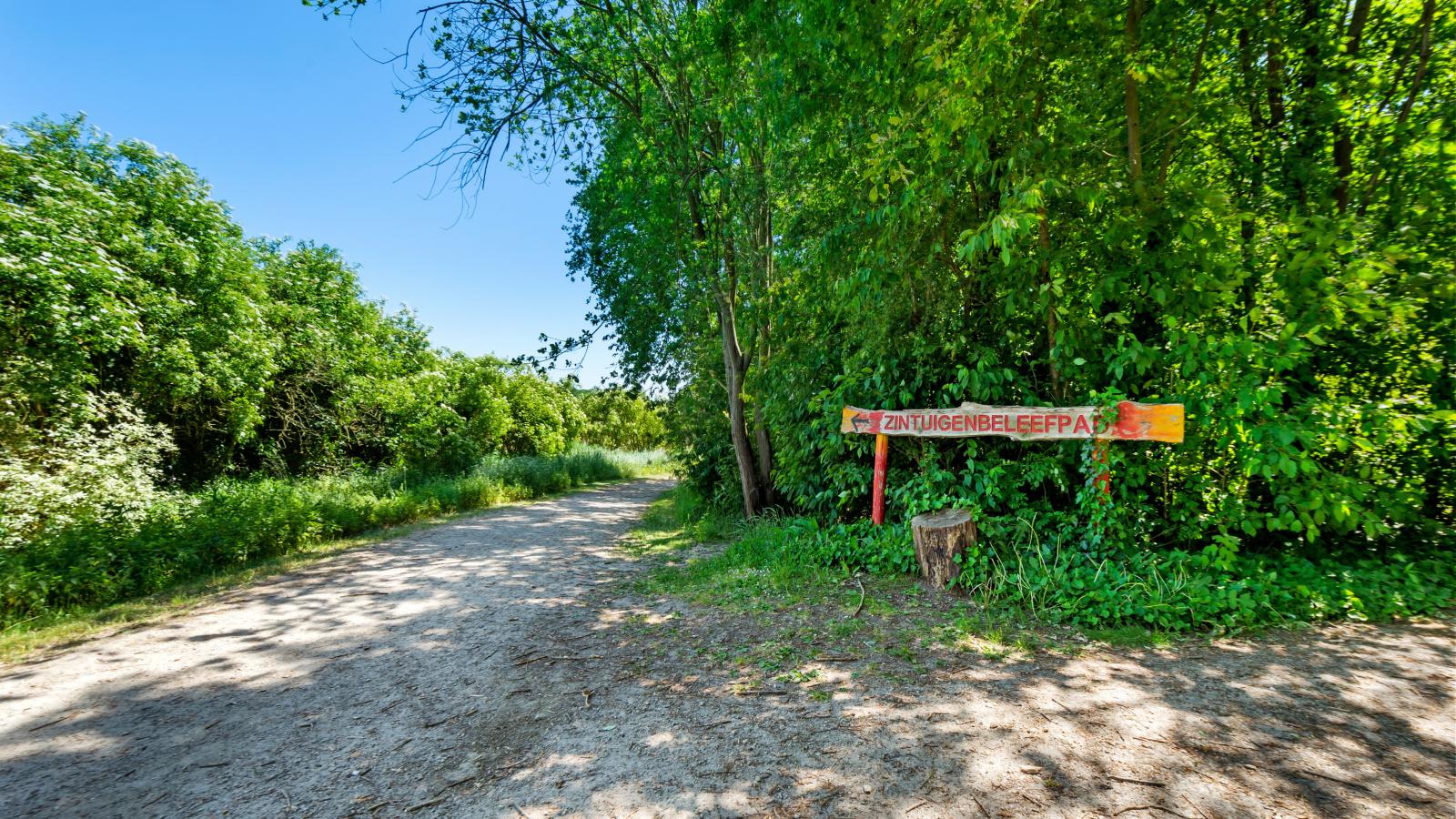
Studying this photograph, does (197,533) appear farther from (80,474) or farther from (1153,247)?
(1153,247)

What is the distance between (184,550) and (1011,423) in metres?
8.92

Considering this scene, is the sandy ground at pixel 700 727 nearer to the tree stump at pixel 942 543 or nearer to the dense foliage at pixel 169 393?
the tree stump at pixel 942 543

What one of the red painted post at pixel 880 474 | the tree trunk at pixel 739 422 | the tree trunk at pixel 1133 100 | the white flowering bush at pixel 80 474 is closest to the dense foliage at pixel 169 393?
the white flowering bush at pixel 80 474

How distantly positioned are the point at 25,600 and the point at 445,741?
16.6 ft

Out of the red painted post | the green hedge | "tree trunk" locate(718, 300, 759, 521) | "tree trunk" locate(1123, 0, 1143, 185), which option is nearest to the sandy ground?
the green hedge

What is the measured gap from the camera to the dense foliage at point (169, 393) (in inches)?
217

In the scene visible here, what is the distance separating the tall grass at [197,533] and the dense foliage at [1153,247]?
551 centimetres

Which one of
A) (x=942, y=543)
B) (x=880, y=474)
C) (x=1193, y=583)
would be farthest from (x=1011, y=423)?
(x=1193, y=583)

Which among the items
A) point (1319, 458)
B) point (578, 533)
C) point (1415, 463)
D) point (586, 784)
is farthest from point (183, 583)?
point (1415, 463)

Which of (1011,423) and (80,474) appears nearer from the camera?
(1011,423)

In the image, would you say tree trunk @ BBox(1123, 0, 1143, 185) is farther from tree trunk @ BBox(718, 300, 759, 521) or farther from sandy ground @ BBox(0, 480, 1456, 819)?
tree trunk @ BBox(718, 300, 759, 521)

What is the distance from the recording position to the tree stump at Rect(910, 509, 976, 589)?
15.4ft

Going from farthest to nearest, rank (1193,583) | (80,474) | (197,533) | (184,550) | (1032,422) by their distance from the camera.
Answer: (197,533), (184,550), (80,474), (1032,422), (1193,583)

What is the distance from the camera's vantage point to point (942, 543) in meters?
4.71
